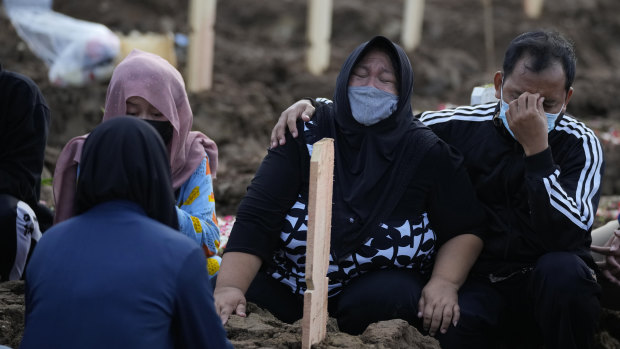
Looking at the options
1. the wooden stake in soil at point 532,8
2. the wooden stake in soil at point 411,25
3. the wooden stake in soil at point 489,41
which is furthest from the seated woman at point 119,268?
the wooden stake in soil at point 532,8

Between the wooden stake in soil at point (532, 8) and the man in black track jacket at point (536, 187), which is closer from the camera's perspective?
the man in black track jacket at point (536, 187)

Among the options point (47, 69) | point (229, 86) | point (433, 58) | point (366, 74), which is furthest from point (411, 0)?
point (366, 74)

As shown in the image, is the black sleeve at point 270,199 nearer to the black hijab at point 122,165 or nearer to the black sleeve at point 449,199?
the black sleeve at point 449,199

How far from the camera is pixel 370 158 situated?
12.2 feet

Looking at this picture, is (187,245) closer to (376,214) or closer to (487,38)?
(376,214)

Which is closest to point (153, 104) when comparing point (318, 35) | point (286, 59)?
point (318, 35)

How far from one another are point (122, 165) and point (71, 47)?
7932 millimetres

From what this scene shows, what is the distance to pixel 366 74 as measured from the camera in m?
3.78

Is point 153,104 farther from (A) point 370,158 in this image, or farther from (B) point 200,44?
(B) point 200,44

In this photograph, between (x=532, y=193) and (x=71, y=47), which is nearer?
(x=532, y=193)

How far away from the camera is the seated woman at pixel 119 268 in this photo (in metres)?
2.48

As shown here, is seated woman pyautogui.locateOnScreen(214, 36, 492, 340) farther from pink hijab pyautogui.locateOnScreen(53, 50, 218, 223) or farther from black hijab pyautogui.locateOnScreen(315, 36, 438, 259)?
pink hijab pyautogui.locateOnScreen(53, 50, 218, 223)

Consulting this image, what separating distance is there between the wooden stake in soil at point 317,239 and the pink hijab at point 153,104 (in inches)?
37.5

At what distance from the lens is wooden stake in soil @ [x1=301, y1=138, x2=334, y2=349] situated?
118 inches
